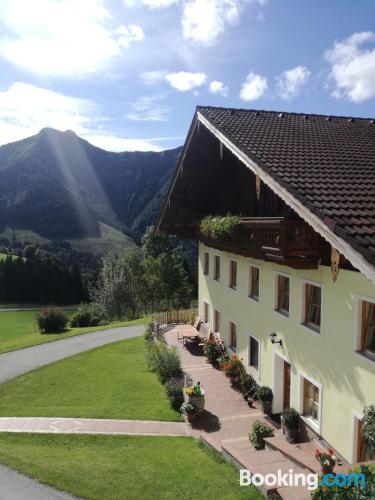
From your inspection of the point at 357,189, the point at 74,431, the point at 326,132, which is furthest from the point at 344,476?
the point at 326,132

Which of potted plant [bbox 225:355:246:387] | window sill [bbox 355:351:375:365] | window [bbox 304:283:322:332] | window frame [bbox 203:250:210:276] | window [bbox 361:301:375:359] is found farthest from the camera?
window frame [bbox 203:250:210:276]

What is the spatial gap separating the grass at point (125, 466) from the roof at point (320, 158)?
5528 mm

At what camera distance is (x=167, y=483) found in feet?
30.3

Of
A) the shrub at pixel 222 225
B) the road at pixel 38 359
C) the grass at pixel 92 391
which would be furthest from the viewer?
the grass at pixel 92 391

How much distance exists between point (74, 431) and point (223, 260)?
9.38 m

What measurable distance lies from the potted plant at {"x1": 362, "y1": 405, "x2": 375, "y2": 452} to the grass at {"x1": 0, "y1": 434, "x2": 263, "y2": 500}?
2.39 metres

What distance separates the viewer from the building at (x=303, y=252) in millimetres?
8164

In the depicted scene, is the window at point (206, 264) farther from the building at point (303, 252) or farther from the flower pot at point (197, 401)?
the flower pot at point (197, 401)

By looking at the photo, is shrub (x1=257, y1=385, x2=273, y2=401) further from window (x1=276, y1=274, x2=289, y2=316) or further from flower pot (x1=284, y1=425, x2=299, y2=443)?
window (x1=276, y1=274, x2=289, y2=316)

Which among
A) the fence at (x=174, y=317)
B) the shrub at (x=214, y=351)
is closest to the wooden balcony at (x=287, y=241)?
the shrub at (x=214, y=351)

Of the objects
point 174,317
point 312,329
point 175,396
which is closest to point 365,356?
point 312,329

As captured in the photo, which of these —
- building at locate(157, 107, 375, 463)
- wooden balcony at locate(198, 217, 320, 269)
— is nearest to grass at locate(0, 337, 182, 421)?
building at locate(157, 107, 375, 463)

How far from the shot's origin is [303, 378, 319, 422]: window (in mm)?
11047

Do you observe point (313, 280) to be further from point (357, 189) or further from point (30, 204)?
point (30, 204)
